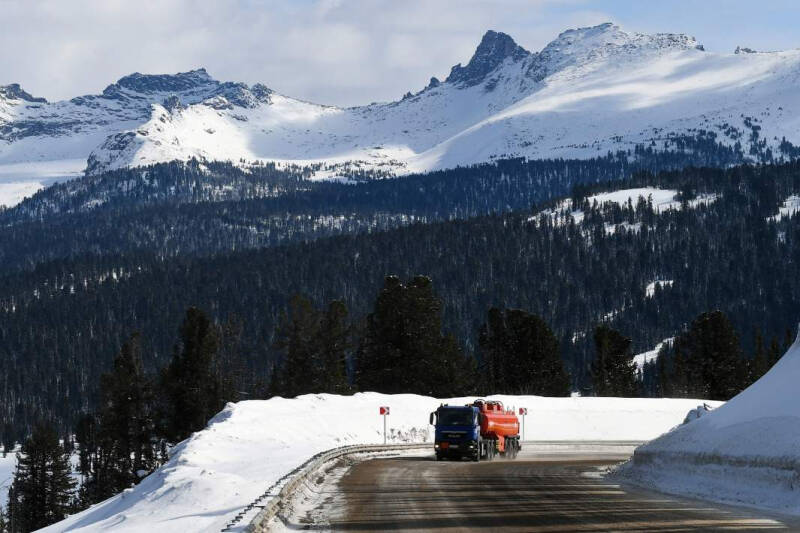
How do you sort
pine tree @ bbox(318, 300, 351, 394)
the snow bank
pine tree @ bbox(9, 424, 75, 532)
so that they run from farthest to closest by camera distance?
pine tree @ bbox(318, 300, 351, 394), pine tree @ bbox(9, 424, 75, 532), the snow bank

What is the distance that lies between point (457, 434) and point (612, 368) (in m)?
69.2

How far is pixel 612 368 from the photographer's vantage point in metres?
115

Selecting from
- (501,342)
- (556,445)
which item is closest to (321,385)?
(501,342)

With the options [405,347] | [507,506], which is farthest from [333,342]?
[507,506]

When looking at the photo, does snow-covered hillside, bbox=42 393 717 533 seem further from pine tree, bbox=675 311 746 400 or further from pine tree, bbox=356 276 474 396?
pine tree, bbox=675 311 746 400

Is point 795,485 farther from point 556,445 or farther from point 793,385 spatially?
point 556,445

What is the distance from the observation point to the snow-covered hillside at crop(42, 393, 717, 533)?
2647cm

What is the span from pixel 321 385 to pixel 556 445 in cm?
3101

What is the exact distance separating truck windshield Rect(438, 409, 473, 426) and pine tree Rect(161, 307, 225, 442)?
35736 mm

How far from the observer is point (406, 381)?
9025 cm

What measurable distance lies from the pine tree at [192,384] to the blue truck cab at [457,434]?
1410 inches

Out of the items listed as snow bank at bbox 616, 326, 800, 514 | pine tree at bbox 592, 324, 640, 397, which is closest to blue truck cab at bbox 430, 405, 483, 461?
snow bank at bbox 616, 326, 800, 514

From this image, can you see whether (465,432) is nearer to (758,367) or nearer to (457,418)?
(457,418)

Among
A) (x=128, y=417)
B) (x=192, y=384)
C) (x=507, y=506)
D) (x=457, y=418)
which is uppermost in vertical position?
(x=192, y=384)
